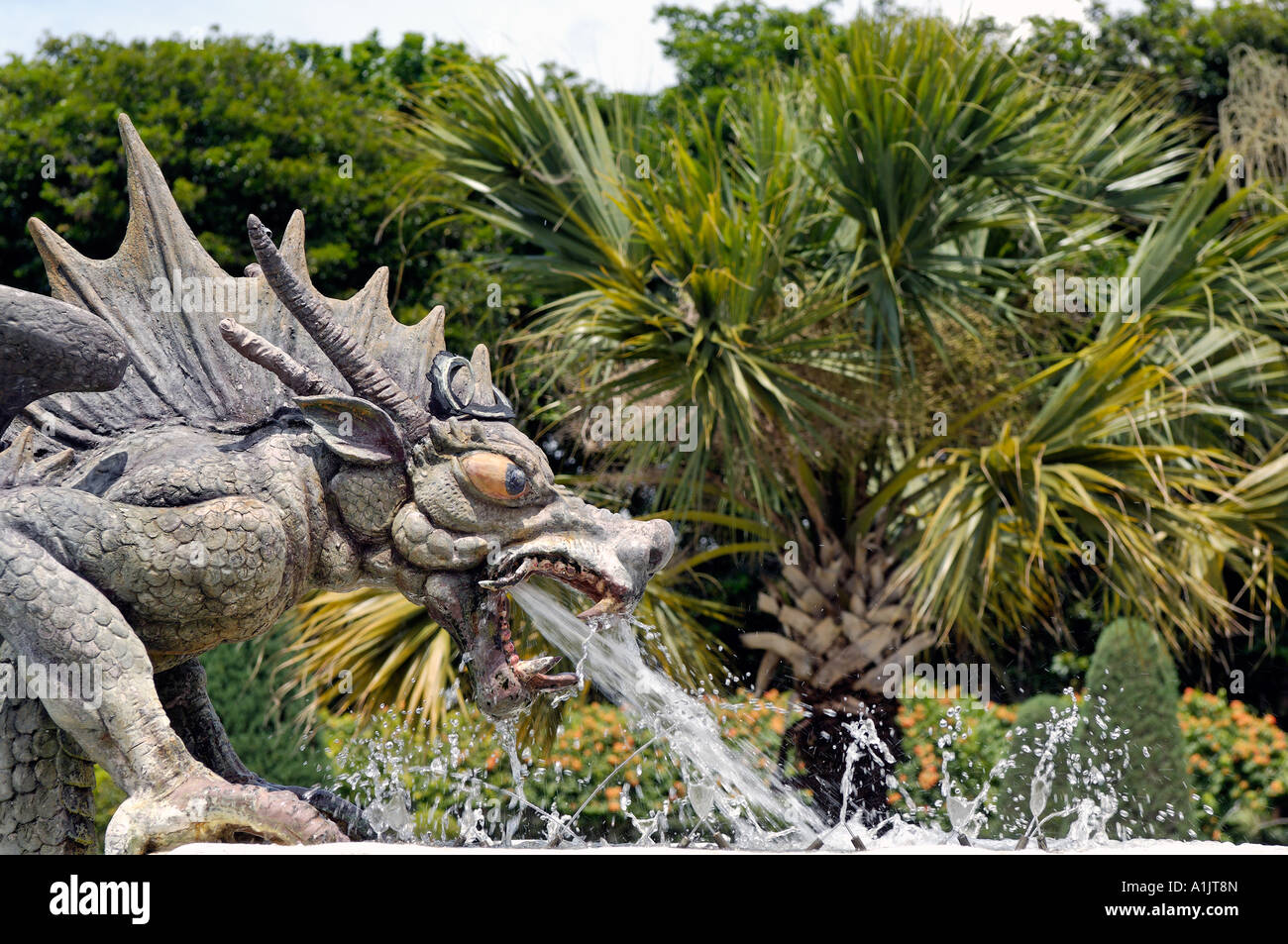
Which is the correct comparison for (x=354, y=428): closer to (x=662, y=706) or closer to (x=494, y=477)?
(x=494, y=477)

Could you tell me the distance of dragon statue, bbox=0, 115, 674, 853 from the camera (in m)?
2.41

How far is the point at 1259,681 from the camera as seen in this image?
10.3 meters

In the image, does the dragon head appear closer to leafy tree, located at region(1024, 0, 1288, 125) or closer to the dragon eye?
the dragon eye

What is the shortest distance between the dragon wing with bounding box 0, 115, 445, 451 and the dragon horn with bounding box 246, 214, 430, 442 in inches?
5.1

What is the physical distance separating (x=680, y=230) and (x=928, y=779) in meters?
3.43

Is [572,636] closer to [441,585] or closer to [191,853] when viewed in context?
[441,585]

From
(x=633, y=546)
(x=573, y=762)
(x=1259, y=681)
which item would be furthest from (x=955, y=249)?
(x=633, y=546)

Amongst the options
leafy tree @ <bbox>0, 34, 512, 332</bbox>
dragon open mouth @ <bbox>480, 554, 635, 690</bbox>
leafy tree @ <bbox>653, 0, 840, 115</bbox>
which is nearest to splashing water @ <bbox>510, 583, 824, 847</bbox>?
dragon open mouth @ <bbox>480, 554, 635, 690</bbox>

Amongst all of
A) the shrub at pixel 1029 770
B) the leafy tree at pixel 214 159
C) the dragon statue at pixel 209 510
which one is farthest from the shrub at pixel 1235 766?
the dragon statue at pixel 209 510

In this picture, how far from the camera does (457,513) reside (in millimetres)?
2803

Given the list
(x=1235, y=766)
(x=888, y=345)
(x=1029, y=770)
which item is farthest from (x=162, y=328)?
(x=1235, y=766)

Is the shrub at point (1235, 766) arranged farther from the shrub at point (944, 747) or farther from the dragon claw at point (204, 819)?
the dragon claw at point (204, 819)

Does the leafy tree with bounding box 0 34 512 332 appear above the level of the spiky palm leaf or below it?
above

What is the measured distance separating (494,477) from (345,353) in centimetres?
44
